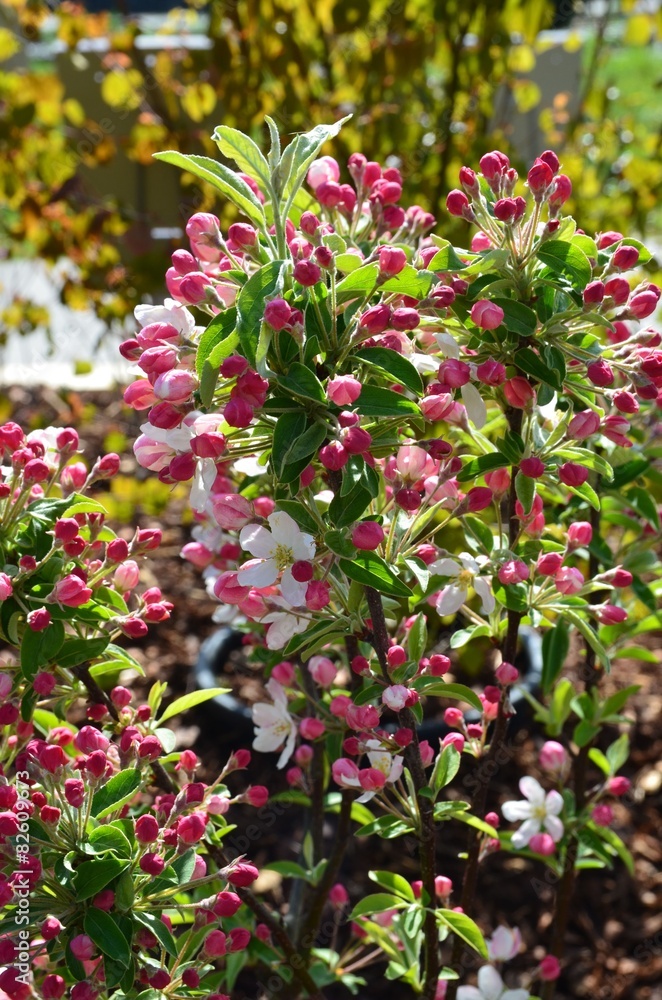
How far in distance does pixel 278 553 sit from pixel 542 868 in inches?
70.5

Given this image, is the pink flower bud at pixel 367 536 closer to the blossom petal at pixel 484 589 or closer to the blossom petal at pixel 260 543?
the blossom petal at pixel 260 543

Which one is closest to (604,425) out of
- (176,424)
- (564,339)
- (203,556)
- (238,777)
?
(564,339)

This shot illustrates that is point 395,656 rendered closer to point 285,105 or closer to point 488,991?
point 488,991

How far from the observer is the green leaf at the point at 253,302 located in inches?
39.8

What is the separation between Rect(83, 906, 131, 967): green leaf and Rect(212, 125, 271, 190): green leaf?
2.64 ft

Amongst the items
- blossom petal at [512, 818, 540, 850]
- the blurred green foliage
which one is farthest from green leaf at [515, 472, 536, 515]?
the blurred green foliage

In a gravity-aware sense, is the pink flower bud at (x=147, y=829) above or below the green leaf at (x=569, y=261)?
below

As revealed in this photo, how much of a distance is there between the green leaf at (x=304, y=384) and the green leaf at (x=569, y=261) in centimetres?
30

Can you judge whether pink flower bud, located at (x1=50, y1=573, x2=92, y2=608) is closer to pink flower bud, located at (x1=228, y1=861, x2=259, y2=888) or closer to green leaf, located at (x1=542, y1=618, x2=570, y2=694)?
pink flower bud, located at (x1=228, y1=861, x2=259, y2=888)

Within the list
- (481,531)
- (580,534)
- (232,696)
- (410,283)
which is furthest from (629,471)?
(232,696)

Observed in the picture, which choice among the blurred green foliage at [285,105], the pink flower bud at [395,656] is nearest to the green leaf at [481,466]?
the pink flower bud at [395,656]

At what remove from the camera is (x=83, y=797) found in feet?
3.97

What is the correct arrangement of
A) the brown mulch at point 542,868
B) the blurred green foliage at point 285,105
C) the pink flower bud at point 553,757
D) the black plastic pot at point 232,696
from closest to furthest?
the pink flower bud at point 553,757 < the brown mulch at point 542,868 < the black plastic pot at point 232,696 < the blurred green foliage at point 285,105

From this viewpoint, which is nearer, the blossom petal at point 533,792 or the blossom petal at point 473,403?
the blossom petal at point 473,403
